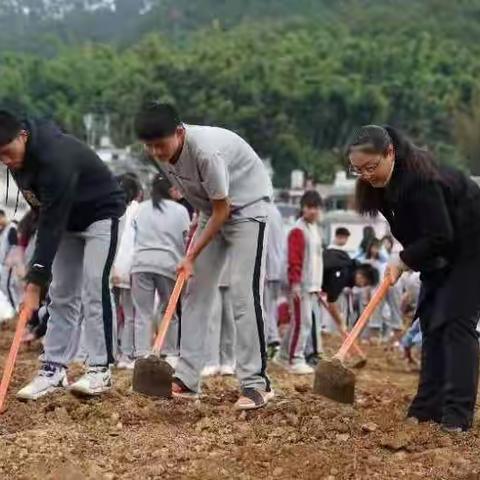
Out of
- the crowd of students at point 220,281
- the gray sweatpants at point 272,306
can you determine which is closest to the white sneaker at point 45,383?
the crowd of students at point 220,281

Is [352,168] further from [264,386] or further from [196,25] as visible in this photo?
[196,25]

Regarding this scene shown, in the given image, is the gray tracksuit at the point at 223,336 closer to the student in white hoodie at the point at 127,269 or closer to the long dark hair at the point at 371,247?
the student in white hoodie at the point at 127,269

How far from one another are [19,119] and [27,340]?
4.93 m

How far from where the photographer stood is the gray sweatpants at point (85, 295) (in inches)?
251

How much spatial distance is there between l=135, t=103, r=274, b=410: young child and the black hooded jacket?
1.39 feet

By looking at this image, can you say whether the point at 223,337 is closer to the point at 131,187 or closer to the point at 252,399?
the point at 131,187

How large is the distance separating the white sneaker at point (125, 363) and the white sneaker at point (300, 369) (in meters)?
1.40

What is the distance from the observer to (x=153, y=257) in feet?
28.6

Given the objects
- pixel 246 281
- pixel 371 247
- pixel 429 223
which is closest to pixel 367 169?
pixel 429 223

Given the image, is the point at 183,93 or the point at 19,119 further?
the point at 183,93

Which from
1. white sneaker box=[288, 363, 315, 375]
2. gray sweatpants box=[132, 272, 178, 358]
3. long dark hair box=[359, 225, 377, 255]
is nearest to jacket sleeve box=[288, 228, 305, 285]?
white sneaker box=[288, 363, 315, 375]

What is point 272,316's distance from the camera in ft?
35.7

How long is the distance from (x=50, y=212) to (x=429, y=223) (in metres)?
1.91

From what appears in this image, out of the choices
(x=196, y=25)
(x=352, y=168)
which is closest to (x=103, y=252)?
(x=352, y=168)
